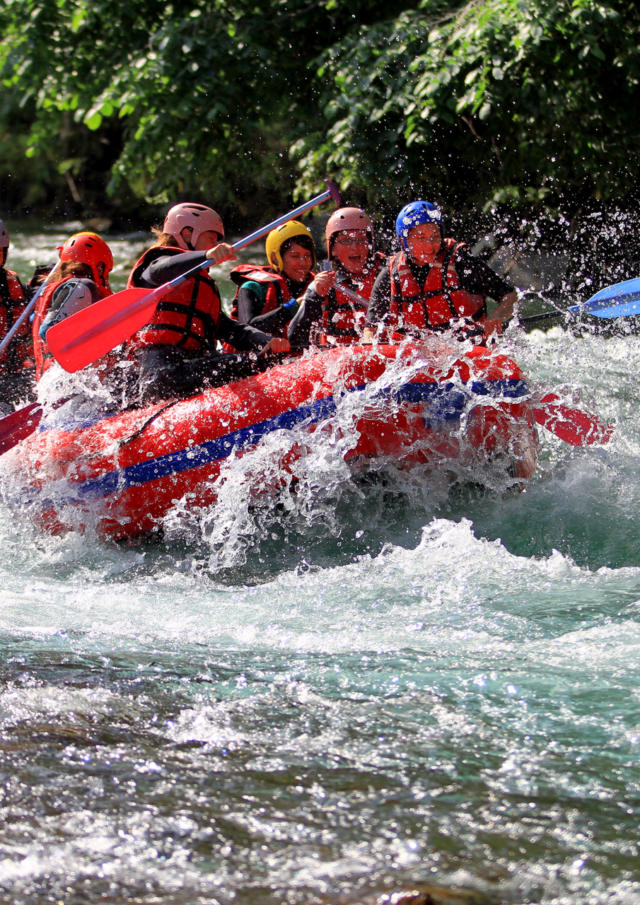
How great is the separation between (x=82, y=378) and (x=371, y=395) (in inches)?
63.7

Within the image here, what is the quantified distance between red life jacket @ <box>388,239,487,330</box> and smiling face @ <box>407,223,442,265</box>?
41 millimetres

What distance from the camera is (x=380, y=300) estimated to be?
18.5ft

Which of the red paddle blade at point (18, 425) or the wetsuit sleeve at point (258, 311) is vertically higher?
the wetsuit sleeve at point (258, 311)

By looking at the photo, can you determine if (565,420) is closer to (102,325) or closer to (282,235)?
(282,235)

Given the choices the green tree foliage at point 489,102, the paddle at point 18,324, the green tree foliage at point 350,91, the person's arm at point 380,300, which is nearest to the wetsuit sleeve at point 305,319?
the person's arm at point 380,300

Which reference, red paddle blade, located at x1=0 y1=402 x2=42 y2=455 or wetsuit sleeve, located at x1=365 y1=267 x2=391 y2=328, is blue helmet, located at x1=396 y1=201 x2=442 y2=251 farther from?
red paddle blade, located at x1=0 y1=402 x2=42 y2=455

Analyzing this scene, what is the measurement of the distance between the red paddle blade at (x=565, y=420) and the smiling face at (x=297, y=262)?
1771mm

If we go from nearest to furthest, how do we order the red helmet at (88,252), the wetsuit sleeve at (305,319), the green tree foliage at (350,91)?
the wetsuit sleeve at (305,319)
the red helmet at (88,252)
the green tree foliage at (350,91)

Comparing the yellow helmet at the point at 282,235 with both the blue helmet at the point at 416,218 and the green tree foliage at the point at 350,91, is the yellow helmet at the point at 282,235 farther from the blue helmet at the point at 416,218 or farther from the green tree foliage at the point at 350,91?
the green tree foliage at the point at 350,91

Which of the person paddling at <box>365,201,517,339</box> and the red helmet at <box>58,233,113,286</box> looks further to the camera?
the red helmet at <box>58,233,113,286</box>

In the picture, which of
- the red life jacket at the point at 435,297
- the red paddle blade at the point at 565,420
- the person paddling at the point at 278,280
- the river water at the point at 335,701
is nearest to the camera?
the river water at the point at 335,701

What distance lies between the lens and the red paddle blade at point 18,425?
5.44 metres

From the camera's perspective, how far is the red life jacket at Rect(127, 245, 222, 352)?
5.29 meters

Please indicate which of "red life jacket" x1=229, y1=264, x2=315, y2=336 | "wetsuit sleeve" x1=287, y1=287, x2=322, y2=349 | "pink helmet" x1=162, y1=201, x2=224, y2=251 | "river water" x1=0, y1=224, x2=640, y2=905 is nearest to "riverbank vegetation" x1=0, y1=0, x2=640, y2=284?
"red life jacket" x1=229, y1=264, x2=315, y2=336
